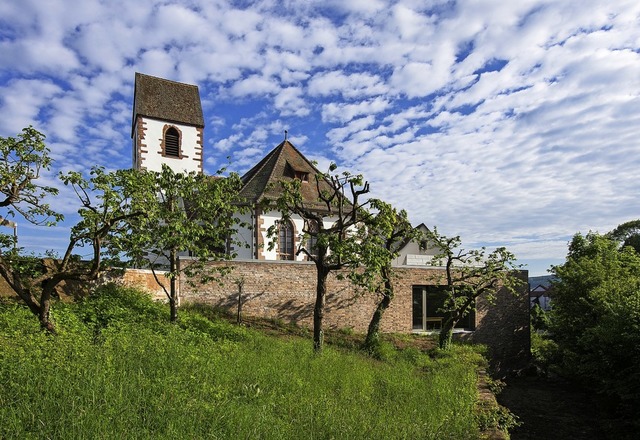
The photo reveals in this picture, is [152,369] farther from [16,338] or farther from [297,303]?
[297,303]

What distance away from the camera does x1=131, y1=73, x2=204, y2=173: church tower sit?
28.7 m

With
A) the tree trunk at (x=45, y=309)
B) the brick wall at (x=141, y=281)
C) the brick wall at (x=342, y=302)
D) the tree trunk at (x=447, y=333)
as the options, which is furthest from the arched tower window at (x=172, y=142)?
the tree trunk at (x=45, y=309)

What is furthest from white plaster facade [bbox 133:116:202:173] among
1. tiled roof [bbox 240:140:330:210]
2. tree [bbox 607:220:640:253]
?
tree [bbox 607:220:640:253]

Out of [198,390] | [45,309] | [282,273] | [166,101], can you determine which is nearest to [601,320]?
[282,273]

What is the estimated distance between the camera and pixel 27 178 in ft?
29.5

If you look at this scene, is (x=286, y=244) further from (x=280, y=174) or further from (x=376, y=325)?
(x=376, y=325)

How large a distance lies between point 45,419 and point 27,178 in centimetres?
600

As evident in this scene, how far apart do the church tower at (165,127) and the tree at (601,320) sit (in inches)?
891

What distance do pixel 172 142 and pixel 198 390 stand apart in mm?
26288

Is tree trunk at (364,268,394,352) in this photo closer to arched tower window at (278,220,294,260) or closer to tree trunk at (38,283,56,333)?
tree trunk at (38,283,56,333)

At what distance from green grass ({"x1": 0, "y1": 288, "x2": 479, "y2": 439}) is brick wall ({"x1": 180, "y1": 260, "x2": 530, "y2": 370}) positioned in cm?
511

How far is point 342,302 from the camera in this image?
17531 mm

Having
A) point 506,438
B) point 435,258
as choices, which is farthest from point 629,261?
point 506,438

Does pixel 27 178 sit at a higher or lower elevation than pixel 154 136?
lower
